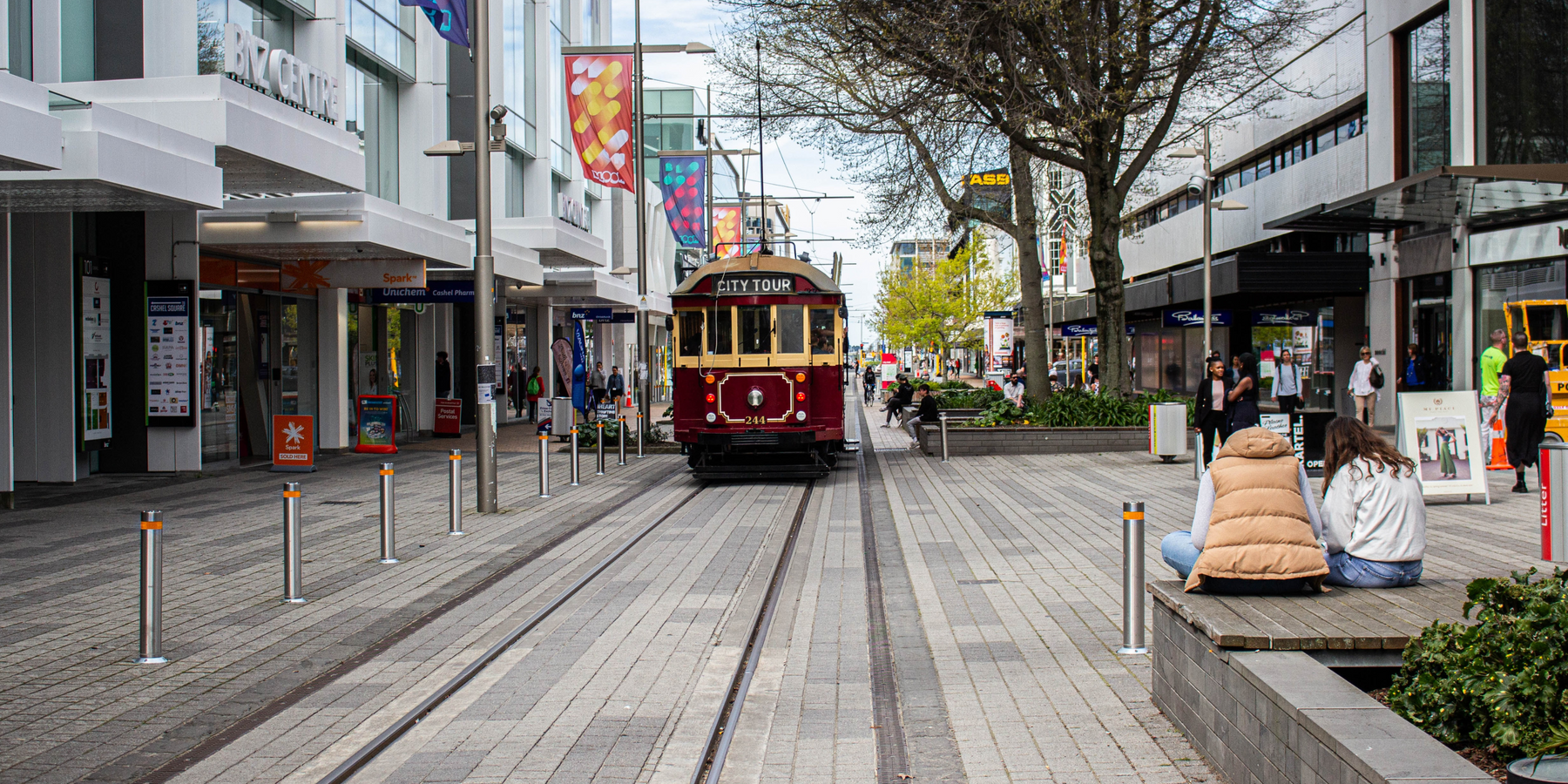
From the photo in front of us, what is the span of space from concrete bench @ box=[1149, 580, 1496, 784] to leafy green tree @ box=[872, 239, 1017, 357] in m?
55.1

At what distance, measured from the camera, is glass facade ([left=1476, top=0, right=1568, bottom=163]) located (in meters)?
20.7

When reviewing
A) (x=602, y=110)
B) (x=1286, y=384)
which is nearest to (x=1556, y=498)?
(x=602, y=110)

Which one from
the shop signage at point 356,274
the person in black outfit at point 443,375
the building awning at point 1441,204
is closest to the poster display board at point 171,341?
the shop signage at point 356,274

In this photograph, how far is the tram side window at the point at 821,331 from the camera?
704 inches

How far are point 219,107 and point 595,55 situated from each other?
7403 millimetres

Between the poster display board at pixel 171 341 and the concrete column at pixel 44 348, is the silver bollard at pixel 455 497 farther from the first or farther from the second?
the concrete column at pixel 44 348

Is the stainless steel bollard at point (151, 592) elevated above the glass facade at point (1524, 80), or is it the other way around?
the glass facade at point (1524, 80)

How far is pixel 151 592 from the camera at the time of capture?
693 cm

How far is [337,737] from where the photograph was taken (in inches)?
215

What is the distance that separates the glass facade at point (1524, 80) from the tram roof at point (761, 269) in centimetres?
1264

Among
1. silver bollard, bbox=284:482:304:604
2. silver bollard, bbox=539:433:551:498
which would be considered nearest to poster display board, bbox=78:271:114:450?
silver bollard, bbox=539:433:551:498

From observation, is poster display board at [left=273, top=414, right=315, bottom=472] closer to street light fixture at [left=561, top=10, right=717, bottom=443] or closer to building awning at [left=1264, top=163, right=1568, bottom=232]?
street light fixture at [left=561, top=10, right=717, bottom=443]

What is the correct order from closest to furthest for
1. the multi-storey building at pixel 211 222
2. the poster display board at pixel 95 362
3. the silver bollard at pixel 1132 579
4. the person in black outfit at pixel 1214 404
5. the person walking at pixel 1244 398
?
the silver bollard at pixel 1132 579 < the multi-storey building at pixel 211 222 < the person walking at pixel 1244 398 < the person in black outfit at pixel 1214 404 < the poster display board at pixel 95 362

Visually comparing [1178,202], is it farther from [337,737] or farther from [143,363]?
[337,737]
